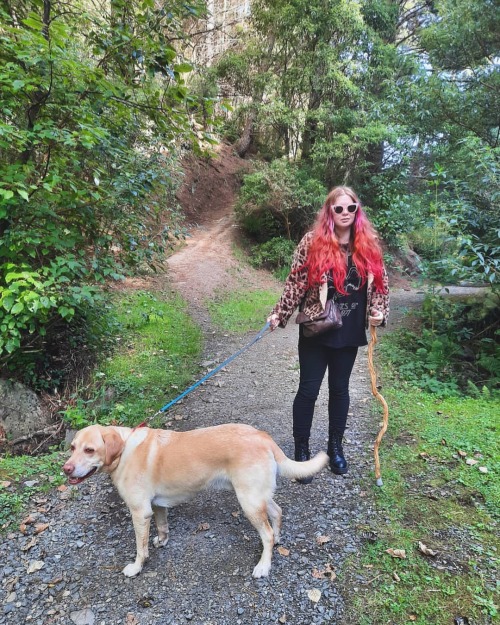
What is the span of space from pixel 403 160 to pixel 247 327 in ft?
27.9

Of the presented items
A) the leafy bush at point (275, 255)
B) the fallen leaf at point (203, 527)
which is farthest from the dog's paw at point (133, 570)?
the leafy bush at point (275, 255)

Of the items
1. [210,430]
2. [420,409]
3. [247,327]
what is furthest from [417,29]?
[210,430]

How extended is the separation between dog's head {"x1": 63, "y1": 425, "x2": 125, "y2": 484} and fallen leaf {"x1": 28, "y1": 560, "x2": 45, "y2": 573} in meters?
0.86

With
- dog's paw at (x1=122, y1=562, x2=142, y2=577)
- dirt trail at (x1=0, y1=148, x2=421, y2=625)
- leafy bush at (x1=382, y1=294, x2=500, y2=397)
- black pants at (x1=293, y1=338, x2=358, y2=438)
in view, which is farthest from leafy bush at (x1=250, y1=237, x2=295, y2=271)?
dog's paw at (x1=122, y1=562, x2=142, y2=577)

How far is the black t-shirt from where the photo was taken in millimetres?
2949

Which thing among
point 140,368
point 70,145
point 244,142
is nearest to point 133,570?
point 140,368

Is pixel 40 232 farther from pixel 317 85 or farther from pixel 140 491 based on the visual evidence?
pixel 317 85

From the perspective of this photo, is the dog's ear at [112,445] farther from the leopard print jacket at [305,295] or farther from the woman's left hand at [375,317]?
the woman's left hand at [375,317]

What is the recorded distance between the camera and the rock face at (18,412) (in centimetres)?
451

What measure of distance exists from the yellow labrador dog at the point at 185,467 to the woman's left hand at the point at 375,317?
3.62ft

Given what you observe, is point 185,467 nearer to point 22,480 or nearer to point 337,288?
point 337,288

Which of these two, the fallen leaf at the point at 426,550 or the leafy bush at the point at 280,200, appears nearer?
the fallen leaf at the point at 426,550

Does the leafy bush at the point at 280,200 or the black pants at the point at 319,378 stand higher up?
the leafy bush at the point at 280,200

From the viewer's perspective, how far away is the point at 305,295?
3033mm
